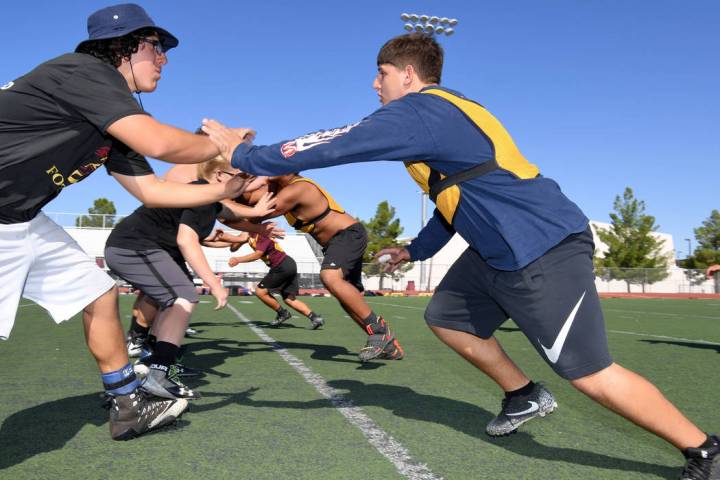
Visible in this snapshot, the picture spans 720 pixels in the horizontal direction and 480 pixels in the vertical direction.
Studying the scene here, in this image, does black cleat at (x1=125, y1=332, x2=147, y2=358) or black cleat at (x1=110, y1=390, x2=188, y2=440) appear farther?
black cleat at (x1=125, y1=332, x2=147, y2=358)

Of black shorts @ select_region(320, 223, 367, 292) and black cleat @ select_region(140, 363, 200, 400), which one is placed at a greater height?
black shorts @ select_region(320, 223, 367, 292)

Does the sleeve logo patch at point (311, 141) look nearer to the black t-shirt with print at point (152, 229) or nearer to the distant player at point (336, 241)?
the black t-shirt with print at point (152, 229)

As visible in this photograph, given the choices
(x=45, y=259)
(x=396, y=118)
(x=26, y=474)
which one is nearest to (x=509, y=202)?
(x=396, y=118)

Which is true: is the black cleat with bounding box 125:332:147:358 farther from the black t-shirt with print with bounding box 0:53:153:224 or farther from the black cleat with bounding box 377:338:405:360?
the black t-shirt with print with bounding box 0:53:153:224

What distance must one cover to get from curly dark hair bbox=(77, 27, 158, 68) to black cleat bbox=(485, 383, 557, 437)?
2.66 m

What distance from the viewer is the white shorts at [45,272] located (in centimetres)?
265

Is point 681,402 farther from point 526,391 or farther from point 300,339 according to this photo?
point 300,339

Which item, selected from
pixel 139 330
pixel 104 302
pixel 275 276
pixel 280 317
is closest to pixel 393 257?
pixel 104 302

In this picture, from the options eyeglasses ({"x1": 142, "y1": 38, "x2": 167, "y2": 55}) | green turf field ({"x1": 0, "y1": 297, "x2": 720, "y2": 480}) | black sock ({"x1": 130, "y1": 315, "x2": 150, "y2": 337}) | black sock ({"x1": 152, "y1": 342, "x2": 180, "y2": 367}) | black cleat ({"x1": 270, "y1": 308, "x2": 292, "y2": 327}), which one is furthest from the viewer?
black cleat ({"x1": 270, "y1": 308, "x2": 292, "y2": 327})

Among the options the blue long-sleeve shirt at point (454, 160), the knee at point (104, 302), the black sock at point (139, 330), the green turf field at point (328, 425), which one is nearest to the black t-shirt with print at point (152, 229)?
the green turf field at point (328, 425)

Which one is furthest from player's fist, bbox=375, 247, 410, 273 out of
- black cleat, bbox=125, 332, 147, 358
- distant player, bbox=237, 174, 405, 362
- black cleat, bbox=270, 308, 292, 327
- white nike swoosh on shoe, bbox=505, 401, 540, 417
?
black cleat, bbox=270, 308, 292, 327

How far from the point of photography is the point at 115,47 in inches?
118

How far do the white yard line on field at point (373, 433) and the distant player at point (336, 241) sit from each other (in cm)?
88

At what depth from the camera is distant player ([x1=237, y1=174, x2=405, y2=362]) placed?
605 cm
